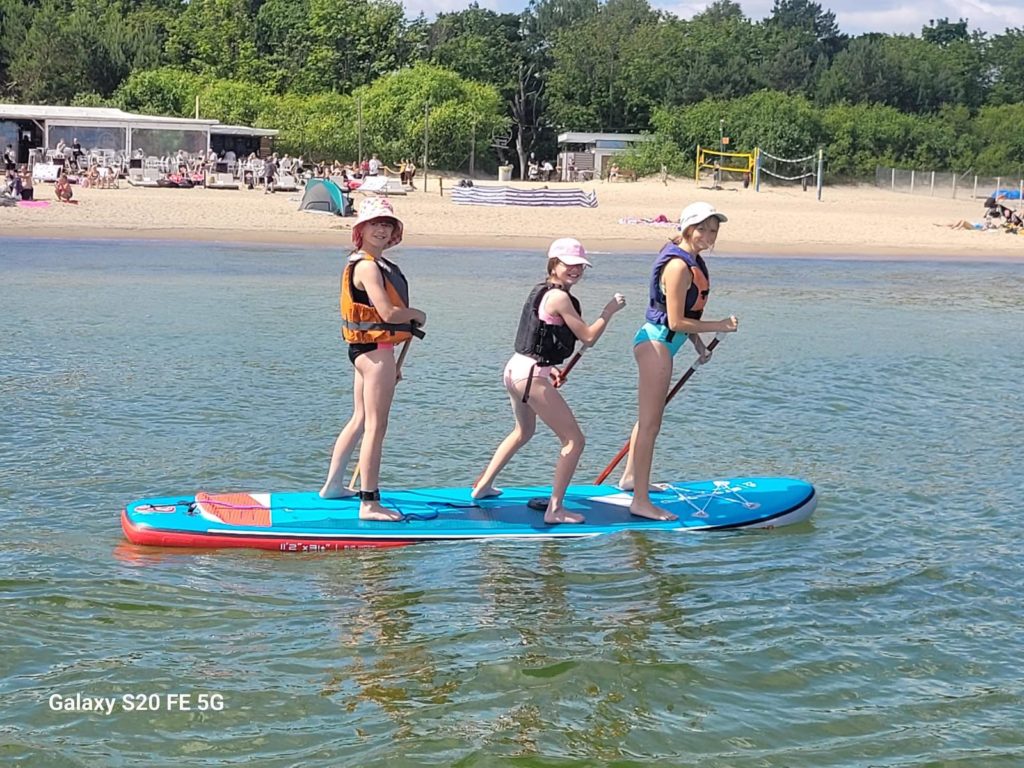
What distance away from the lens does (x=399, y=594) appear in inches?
254

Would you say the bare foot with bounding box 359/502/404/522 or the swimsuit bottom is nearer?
the swimsuit bottom

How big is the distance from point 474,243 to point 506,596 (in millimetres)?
25683

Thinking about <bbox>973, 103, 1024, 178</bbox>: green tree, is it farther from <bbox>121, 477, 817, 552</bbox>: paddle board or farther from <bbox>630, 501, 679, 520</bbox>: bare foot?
<bbox>630, 501, 679, 520</bbox>: bare foot

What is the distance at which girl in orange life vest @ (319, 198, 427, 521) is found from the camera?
663 centimetres

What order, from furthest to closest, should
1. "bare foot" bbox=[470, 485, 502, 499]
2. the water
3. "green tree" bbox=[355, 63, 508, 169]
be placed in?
"green tree" bbox=[355, 63, 508, 169]
"bare foot" bbox=[470, 485, 502, 499]
the water

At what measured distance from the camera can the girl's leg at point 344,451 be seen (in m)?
7.12

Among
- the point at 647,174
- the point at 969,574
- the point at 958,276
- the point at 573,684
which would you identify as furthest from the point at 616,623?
the point at 647,174

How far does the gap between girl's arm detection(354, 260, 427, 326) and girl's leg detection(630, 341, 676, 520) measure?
1.40m

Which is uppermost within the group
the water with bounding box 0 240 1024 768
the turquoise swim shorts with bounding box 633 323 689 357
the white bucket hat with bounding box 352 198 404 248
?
the white bucket hat with bounding box 352 198 404 248

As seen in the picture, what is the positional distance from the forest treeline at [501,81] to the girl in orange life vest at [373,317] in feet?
168

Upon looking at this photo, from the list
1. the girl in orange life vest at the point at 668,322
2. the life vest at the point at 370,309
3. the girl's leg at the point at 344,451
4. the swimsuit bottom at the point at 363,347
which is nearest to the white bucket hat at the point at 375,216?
the life vest at the point at 370,309

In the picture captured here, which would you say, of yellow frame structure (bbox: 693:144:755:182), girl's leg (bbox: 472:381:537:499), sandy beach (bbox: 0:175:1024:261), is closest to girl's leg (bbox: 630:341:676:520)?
girl's leg (bbox: 472:381:537:499)

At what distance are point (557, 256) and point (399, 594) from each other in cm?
195

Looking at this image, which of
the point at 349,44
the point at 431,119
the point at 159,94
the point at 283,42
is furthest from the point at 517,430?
the point at 283,42
